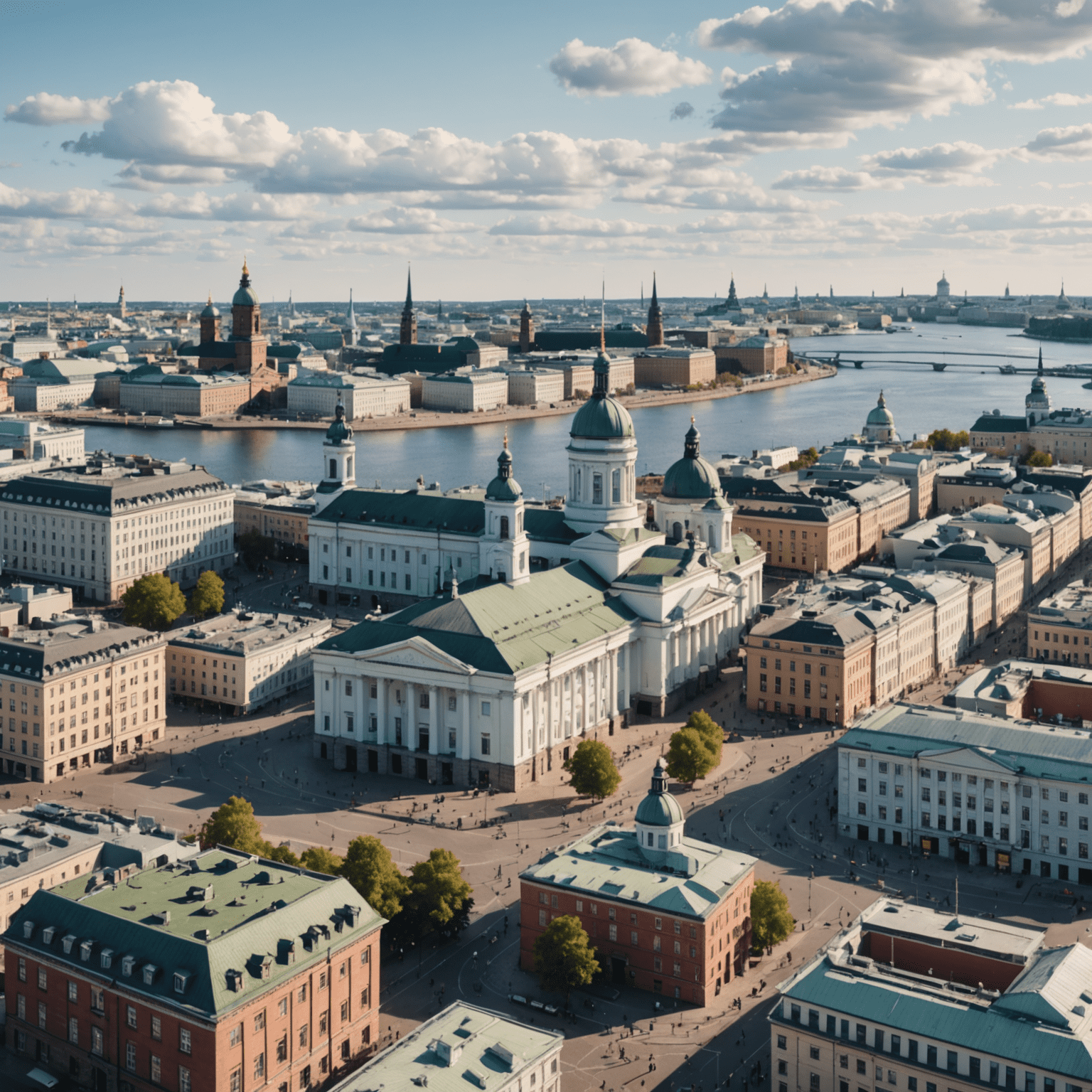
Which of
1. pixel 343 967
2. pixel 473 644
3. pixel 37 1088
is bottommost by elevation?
pixel 37 1088

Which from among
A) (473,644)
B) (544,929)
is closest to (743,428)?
(473,644)

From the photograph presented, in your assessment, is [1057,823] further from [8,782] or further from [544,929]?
[8,782]

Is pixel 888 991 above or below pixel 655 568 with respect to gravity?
below

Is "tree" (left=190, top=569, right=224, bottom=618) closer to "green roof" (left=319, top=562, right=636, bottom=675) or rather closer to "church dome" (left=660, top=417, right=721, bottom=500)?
"green roof" (left=319, top=562, right=636, bottom=675)

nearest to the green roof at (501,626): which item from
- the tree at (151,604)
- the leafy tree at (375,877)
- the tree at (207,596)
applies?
the leafy tree at (375,877)

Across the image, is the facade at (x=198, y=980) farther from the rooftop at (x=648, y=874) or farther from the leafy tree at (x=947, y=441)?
the leafy tree at (x=947, y=441)

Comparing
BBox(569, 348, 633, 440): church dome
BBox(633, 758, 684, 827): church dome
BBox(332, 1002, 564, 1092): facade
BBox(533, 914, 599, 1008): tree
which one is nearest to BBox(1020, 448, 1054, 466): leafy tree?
BBox(569, 348, 633, 440): church dome

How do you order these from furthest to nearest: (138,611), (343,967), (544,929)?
(138,611) < (544,929) < (343,967)
